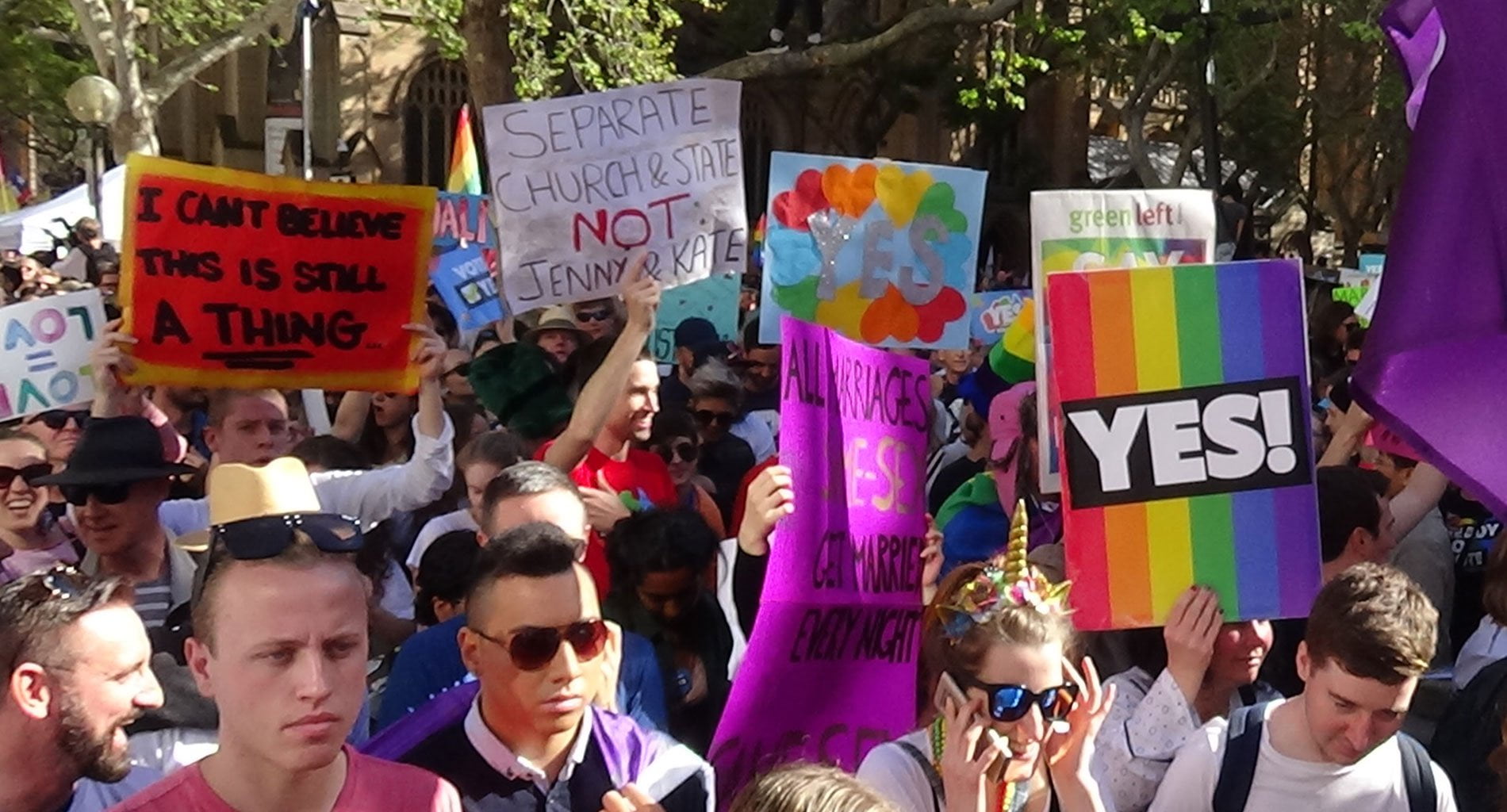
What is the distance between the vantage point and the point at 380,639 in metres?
4.91

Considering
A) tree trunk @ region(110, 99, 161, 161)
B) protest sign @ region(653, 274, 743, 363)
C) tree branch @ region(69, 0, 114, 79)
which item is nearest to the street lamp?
tree trunk @ region(110, 99, 161, 161)

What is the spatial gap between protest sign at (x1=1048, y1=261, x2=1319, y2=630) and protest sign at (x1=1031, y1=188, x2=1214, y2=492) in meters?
1.46

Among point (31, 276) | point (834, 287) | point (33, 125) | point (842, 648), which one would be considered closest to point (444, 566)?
point (842, 648)

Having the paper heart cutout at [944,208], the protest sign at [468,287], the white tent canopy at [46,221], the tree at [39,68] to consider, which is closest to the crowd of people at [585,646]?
the paper heart cutout at [944,208]

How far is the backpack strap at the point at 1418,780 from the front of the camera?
3363 millimetres

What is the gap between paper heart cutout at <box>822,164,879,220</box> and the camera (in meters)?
6.54

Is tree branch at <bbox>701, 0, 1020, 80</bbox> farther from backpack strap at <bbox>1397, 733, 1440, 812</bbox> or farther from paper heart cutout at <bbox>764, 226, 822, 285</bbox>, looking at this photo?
backpack strap at <bbox>1397, 733, 1440, 812</bbox>

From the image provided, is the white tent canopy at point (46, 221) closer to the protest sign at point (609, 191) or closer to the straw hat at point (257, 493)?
the protest sign at point (609, 191)

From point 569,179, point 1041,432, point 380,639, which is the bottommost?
point 380,639

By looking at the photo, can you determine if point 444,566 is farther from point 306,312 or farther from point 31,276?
point 31,276

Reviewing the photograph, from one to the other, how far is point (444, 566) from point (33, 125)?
1039 inches

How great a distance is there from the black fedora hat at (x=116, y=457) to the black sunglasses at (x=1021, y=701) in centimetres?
235

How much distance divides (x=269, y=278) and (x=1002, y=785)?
3210mm

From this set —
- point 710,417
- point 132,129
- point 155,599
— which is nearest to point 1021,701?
point 155,599
